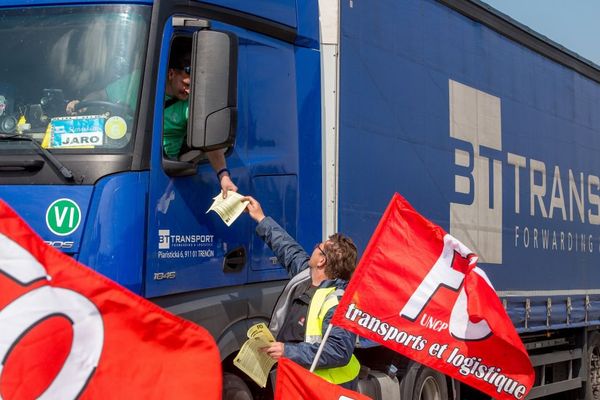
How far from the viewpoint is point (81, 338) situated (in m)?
3.48

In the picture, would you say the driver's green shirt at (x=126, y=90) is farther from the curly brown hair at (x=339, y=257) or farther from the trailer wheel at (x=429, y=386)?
the trailer wheel at (x=429, y=386)

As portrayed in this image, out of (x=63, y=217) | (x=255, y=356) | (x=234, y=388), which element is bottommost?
(x=234, y=388)

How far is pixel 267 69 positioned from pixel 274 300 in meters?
1.40

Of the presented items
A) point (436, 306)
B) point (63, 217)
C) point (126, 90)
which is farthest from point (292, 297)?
point (126, 90)

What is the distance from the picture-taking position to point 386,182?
7.04m

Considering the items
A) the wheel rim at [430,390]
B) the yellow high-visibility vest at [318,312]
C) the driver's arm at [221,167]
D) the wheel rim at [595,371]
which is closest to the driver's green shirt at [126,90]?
the driver's arm at [221,167]

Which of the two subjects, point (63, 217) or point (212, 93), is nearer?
point (63, 217)

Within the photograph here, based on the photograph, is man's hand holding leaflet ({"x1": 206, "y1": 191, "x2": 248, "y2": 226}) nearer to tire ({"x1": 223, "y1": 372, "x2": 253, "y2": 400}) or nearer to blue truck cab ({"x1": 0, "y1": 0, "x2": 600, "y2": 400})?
blue truck cab ({"x1": 0, "y1": 0, "x2": 600, "y2": 400})

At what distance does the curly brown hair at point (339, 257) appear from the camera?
16.1ft

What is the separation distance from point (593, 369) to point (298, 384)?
7.81 metres

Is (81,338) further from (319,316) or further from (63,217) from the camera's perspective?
(319,316)

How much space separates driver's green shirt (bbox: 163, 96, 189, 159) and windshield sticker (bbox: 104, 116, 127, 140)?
0.31 m

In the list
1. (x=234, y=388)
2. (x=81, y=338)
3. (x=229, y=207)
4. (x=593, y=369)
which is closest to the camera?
(x=81, y=338)

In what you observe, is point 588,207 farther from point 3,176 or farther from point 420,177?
point 3,176
